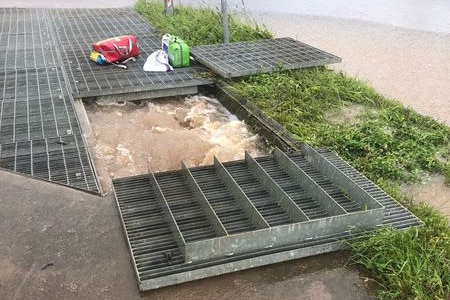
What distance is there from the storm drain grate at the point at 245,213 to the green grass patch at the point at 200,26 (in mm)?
3507

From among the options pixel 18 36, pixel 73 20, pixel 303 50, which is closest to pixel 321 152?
pixel 303 50

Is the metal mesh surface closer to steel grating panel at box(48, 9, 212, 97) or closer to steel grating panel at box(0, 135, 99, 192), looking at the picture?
steel grating panel at box(0, 135, 99, 192)

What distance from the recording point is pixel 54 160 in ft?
12.7

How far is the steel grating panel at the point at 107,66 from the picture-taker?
529cm

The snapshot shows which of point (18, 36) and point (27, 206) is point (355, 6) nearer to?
point (18, 36)

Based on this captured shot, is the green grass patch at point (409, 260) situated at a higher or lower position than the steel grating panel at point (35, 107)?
higher

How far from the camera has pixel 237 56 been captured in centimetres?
594

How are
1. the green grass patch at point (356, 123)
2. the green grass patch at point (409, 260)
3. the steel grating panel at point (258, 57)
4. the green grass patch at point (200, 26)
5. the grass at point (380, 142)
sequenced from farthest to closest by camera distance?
the green grass patch at point (200, 26) < the steel grating panel at point (258, 57) < the green grass patch at point (356, 123) < the grass at point (380, 142) < the green grass patch at point (409, 260)

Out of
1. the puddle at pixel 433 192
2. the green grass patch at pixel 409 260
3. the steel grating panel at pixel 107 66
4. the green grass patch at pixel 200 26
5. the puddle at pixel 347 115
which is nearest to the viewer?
the green grass patch at pixel 409 260

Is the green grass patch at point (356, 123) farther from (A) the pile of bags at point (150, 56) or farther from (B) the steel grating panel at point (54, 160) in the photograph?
(B) the steel grating panel at point (54, 160)

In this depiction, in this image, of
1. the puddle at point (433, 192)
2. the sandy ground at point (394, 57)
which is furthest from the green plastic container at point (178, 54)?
the puddle at point (433, 192)

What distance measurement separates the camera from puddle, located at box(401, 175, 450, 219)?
10.7ft

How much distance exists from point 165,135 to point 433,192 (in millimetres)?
2268

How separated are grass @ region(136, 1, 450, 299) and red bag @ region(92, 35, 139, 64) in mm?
1480
